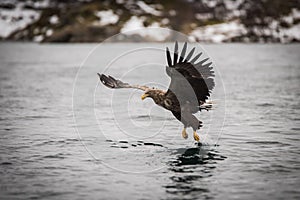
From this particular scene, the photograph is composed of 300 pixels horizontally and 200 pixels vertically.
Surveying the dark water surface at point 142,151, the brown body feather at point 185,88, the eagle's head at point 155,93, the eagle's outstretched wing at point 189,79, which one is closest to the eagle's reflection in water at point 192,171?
the dark water surface at point 142,151

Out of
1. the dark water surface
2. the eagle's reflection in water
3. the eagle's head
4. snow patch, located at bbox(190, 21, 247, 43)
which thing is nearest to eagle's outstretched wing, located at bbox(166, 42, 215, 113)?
the eagle's head

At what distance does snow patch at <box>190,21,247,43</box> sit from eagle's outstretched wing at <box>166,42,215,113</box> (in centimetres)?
16491

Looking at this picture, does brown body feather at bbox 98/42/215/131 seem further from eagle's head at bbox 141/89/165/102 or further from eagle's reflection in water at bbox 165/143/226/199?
eagle's reflection in water at bbox 165/143/226/199

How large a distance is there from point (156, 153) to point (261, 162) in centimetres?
420

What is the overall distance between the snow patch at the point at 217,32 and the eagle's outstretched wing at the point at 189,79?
541ft

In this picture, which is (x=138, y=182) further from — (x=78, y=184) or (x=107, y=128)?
(x=107, y=128)

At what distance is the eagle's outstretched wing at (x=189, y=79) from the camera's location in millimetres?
18000

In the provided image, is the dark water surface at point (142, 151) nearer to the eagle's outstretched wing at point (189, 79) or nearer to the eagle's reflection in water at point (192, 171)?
the eagle's reflection in water at point (192, 171)

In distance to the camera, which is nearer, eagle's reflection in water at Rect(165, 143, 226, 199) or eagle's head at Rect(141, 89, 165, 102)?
eagle's reflection in water at Rect(165, 143, 226, 199)

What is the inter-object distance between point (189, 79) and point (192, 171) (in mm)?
3480

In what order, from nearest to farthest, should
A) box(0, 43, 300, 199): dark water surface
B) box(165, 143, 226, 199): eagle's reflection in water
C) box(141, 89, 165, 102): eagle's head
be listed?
box(165, 143, 226, 199): eagle's reflection in water < box(0, 43, 300, 199): dark water surface < box(141, 89, 165, 102): eagle's head

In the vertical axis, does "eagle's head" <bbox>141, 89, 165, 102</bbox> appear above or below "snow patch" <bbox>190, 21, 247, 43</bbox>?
below

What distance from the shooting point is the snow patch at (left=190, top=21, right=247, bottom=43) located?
7308 inches

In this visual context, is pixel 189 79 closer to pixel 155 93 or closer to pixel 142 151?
pixel 155 93
